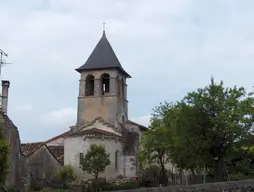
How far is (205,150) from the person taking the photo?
95.5ft

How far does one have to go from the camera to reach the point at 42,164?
41812 mm

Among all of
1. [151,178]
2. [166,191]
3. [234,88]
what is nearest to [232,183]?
[166,191]

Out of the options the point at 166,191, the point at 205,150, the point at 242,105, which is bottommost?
the point at 166,191

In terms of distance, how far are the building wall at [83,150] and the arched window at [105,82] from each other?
316 inches

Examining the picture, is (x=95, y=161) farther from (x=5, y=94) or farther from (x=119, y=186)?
(x=5, y=94)

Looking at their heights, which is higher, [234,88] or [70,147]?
[234,88]

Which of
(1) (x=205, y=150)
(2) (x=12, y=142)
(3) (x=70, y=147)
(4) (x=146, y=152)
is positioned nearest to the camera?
(2) (x=12, y=142)

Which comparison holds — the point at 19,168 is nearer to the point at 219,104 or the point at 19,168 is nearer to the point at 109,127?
the point at 219,104

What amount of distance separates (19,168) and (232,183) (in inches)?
674

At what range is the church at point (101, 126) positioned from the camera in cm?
4316

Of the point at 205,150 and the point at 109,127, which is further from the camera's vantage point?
the point at 109,127

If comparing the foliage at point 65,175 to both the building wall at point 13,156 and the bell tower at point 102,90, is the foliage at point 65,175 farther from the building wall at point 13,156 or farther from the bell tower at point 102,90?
the building wall at point 13,156

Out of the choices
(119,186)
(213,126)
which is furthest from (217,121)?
(119,186)

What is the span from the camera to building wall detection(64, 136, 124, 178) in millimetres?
42969
